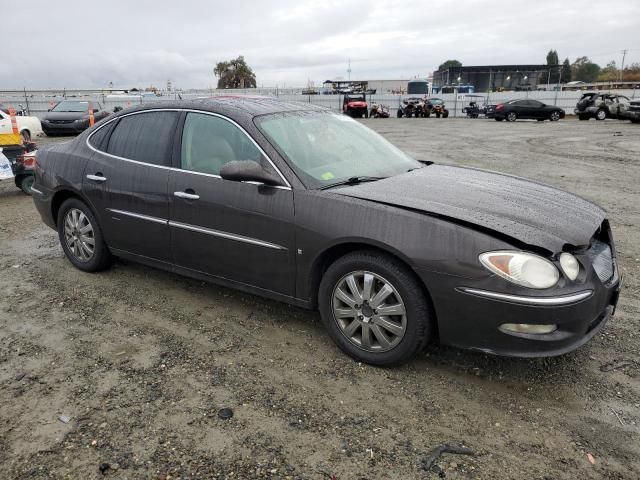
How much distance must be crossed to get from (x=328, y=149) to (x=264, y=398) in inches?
72.7

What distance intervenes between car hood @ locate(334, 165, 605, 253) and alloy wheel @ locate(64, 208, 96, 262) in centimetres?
267

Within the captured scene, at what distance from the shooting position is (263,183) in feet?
11.2

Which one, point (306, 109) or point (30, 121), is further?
point (30, 121)

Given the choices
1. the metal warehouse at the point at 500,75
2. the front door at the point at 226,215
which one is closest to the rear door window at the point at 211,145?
the front door at the point at 226,215

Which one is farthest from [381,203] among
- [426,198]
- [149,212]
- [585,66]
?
[585,66]

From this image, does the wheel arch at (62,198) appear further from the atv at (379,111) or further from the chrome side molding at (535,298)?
the atv at (379,111)

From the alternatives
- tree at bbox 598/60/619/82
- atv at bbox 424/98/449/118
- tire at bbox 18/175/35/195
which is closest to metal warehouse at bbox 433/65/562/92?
tree at bbox 598/60/619/82

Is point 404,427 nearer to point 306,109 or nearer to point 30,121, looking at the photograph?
point 306,109

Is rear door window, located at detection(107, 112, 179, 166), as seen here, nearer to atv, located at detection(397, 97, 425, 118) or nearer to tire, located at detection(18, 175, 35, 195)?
tire, located at detection(18, 175, 35, 195)

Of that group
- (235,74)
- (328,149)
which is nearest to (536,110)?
(328,149)

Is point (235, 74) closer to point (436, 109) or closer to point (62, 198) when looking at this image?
point (436, 109)

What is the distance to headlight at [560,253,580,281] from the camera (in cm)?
277

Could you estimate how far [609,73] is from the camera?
360 feet

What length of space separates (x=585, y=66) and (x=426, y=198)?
14372 centimetres
